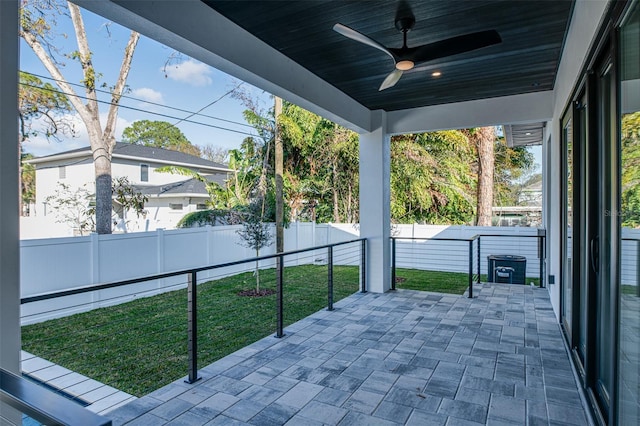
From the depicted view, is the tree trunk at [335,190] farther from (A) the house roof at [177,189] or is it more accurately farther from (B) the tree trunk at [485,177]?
(A) the house roof at [177,189]

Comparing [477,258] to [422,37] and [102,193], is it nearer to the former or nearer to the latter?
[422,37]

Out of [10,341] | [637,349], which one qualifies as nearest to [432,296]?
[637,349]

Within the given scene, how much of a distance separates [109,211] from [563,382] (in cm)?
808

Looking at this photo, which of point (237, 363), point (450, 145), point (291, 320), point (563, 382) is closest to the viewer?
point (563, 382)

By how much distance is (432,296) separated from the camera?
5.64 m

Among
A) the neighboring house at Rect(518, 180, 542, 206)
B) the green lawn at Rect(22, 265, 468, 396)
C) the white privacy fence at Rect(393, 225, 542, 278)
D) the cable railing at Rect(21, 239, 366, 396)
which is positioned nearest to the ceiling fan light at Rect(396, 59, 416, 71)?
the cable railing at Rect(21, 239, 366, 396)

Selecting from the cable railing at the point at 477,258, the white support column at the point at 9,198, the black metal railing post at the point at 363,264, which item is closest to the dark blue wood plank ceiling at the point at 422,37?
the white support column at the point at 9,198

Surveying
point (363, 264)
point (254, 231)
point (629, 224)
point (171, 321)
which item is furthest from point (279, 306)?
point (254, 231)

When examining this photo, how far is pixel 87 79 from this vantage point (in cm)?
764

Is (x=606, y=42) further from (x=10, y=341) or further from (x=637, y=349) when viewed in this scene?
(x=10, y=341)

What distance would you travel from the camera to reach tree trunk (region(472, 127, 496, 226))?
10.4 m

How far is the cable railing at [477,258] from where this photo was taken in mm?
6766

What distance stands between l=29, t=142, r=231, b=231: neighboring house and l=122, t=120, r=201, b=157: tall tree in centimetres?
602

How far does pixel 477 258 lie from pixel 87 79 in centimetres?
856
